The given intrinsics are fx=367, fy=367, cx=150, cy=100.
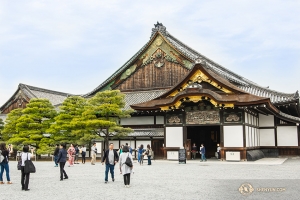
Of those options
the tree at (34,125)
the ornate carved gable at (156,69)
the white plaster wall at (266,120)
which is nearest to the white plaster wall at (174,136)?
the ornate carved gable at (156,69)

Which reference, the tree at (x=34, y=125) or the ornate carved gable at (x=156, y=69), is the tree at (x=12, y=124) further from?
the ornate carved gable at (x=156, y=69)

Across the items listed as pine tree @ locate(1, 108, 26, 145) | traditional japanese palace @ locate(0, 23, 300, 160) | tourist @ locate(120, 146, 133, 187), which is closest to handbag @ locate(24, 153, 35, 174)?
tourist @ locate(120, 146, 133, 187)

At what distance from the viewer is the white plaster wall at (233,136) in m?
28.2

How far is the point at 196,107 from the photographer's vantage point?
99.3 ft

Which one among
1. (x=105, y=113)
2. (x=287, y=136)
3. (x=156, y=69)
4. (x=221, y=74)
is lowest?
(x=287, y=136)

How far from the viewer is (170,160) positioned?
30.4m

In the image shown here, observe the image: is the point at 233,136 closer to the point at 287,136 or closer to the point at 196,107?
the point at 196,107

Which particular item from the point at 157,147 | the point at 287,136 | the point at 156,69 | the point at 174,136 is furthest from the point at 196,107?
the point at 287,136

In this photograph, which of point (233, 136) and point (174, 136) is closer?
point (233, 136)

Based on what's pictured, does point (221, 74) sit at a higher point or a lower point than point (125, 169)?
higher

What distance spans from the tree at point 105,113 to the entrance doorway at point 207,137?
328 inches

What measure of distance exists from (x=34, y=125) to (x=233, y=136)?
17862 millimetres

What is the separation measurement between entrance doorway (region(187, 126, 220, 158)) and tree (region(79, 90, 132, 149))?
8.32 meters

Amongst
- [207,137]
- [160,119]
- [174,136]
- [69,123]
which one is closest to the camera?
[174,136]
